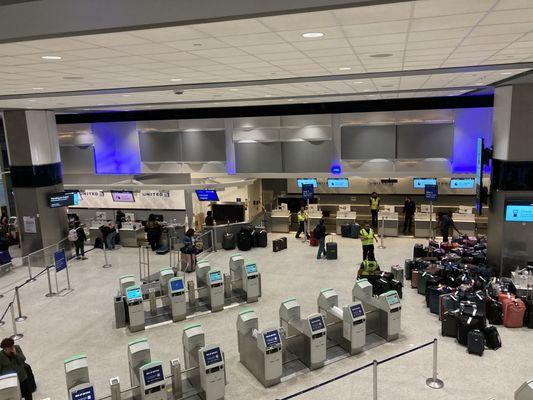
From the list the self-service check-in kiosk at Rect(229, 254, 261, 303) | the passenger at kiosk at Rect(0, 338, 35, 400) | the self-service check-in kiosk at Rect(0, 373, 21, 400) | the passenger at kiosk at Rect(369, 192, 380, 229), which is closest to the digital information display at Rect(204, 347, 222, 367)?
the self-service check-in kiosk at Rect(0, 373, 21, 400)

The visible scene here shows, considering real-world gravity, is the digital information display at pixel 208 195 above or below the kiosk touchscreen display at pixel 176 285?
above

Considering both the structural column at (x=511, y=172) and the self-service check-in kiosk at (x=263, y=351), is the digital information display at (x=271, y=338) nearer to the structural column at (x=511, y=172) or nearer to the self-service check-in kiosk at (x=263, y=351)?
the self-service check-in kiosk at (x=263, y=351)

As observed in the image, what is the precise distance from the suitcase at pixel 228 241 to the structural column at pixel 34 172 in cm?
583

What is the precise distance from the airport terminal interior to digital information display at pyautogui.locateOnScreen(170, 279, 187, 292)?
0.17ft

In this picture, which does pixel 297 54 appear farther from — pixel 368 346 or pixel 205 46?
pixel 368 346

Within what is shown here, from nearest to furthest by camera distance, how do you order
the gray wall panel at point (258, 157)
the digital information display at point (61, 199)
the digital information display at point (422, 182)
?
the digital information display at point (61, 199)
the digital information display at point (422, 182)
the gray wall panel at point (258, 157)

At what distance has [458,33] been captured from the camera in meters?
4.72

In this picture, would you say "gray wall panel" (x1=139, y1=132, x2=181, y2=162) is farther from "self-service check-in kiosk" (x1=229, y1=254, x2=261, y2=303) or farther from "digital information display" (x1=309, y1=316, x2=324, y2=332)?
"digital information display" (x1=309, y1=316, x2=324, y2=332)

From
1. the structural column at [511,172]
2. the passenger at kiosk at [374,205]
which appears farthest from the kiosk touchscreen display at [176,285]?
the passenger at kiosk at [374,205]

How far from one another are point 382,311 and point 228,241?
8.13 m

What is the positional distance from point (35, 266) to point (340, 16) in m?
14.2

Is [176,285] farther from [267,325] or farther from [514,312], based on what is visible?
[514,312]

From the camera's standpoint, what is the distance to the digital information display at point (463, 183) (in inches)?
637

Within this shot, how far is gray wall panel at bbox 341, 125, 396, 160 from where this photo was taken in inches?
643
